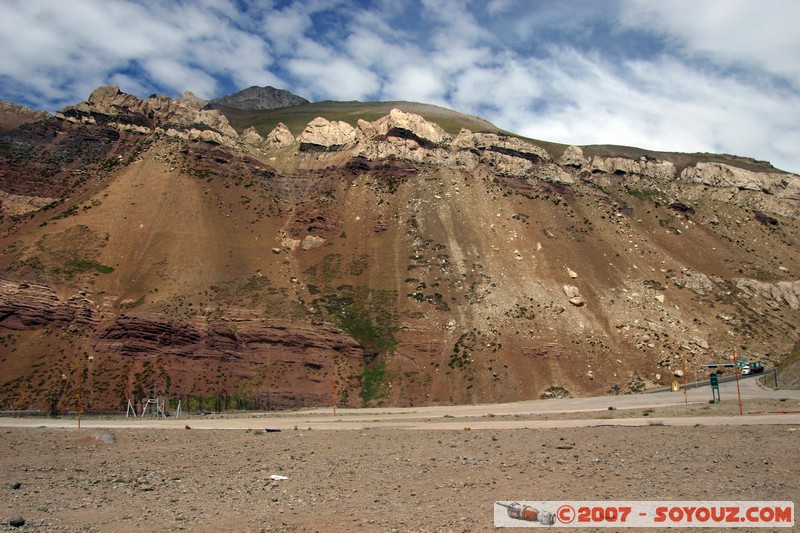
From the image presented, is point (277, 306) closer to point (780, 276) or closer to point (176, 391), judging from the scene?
point (176, 391)

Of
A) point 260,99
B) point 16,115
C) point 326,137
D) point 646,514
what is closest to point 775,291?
point 326,137

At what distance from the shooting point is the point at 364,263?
2424 inches

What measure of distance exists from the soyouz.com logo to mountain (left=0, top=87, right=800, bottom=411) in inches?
1441

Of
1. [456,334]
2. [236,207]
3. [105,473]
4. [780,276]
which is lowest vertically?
[105,473]

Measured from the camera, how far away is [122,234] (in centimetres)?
5631

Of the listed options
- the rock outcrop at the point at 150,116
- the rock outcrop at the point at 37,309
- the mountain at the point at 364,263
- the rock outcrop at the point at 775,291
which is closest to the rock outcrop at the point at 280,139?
the mountain at the point at 364,263

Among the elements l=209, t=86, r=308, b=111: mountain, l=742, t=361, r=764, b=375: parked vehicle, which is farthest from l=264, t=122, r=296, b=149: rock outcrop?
l=209, t=86, r=308, b=111: mountain

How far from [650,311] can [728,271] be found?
17.1m

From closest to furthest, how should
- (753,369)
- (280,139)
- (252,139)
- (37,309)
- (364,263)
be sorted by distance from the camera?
(37,309) → (753,369) → (364,263) → (280,139) → (252,139)

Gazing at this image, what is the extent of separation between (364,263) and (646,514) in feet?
176

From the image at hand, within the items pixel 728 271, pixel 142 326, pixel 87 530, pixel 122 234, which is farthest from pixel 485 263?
pixel 87 530

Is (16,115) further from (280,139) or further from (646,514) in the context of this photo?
(646,514)

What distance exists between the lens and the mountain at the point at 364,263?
1767 inches

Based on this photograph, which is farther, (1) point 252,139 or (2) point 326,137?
(1) point 252,139
